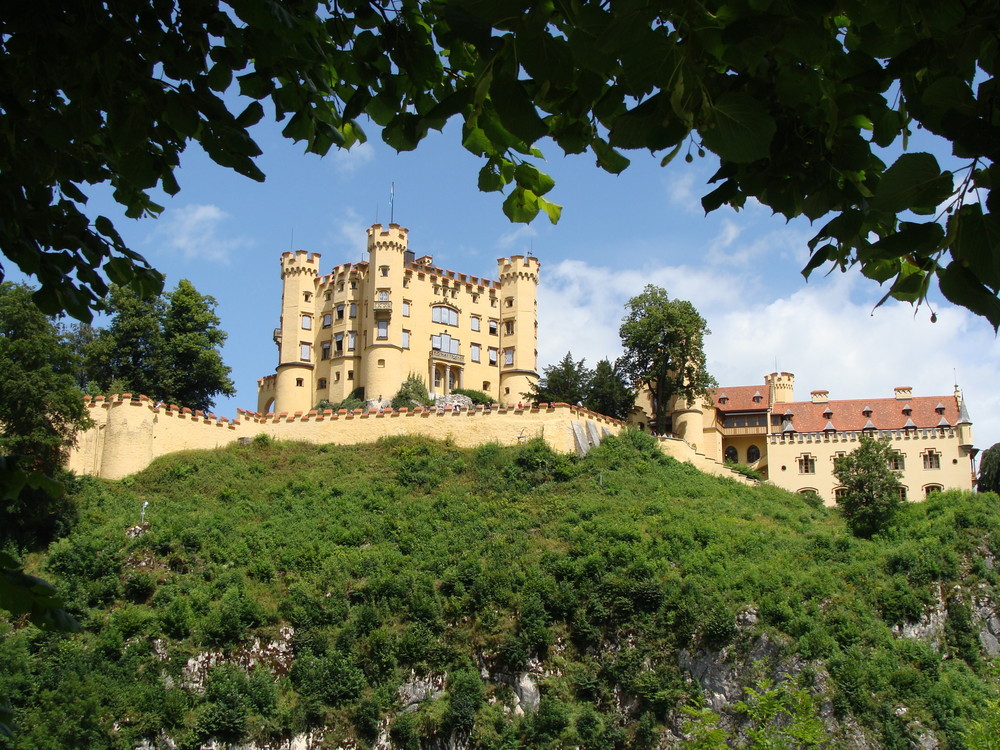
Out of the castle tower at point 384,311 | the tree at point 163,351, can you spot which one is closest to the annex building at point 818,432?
the castle tower at point 384,311

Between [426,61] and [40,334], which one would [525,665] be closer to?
[40,334]

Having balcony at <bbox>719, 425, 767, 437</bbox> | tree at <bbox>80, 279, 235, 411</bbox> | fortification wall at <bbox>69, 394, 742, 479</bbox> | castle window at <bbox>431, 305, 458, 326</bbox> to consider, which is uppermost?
castle window at <bbox>431, 305, 458, 326</bbox>

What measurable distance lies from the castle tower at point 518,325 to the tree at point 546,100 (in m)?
53.2

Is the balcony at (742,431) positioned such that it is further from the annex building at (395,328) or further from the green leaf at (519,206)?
the green leaf at (519,206)

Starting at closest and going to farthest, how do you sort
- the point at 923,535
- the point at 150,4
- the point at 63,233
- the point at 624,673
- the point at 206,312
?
the point at 150,4 → the point at 63,233 → the point at 624,673 → the point at 923,535 → the point at 206,312

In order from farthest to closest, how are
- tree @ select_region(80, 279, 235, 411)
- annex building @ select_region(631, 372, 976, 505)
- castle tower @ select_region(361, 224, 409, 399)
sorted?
castle tower @ select_region(361, 224, 409, 399) → annex building @ select_region(631, 372, 976, 505) → tree @ select_region(80, 279, 235, 411)

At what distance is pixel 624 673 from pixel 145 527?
1670cm

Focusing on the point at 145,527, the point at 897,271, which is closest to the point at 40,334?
the point at 145,527

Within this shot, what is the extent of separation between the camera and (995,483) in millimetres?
49875

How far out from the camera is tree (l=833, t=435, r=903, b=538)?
39719 mm

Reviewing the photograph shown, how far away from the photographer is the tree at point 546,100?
3.70m

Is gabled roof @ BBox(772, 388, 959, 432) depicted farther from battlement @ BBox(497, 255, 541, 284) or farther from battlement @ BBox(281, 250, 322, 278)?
battlement @ BBox(281, 250, 322, 278)

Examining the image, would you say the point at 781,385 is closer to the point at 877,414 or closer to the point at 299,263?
the point at 877,414

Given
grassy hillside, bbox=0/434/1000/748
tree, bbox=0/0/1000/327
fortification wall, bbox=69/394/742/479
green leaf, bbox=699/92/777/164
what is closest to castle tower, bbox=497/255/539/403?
fortification wall, bbox=69/394/742/479
